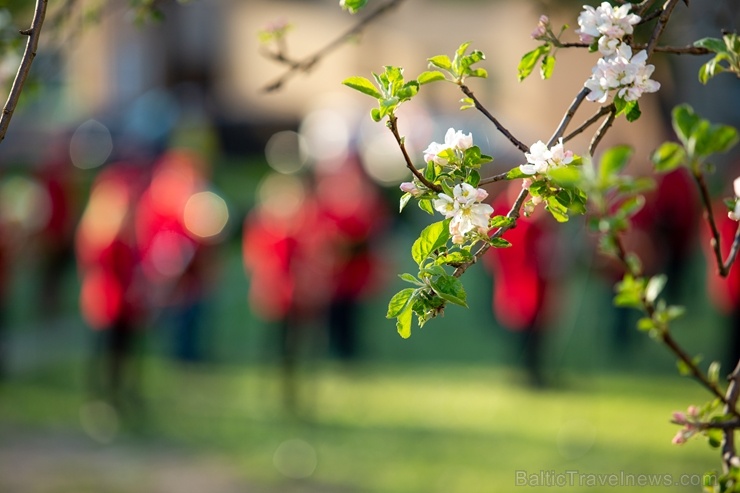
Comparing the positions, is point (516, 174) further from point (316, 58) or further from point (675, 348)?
point (316, 58)

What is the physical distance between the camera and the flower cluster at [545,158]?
5.40 feet

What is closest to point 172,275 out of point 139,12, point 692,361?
point 139,12

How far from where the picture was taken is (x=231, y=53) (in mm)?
25516

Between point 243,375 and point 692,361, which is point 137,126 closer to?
point 243,375

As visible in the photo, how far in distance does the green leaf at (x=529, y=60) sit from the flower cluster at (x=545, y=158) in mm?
272

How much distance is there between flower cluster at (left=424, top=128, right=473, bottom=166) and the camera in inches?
67.9

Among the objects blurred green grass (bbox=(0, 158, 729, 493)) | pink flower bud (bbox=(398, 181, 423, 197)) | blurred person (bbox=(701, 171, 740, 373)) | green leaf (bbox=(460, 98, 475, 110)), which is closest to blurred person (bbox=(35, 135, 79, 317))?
blurred green grass (bbox=(0, 158, 729, 493))

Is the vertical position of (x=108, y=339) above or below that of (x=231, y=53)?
below

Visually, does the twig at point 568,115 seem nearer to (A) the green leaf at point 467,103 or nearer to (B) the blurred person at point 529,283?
(A) the green leaf at point 467,103

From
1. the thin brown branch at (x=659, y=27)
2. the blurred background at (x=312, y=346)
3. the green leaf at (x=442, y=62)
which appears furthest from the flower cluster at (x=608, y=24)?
the blurred background at (x=312, y=346)

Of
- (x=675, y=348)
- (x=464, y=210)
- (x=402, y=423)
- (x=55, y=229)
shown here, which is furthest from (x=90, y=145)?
(x=675, y=348)

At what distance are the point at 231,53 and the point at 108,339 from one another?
19021 millimetres

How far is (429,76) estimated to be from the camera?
5.84ft

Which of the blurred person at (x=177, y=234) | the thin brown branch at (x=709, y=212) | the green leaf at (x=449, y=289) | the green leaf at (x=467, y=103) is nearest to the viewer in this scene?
the thin brown branch at (x=709, y=212)
